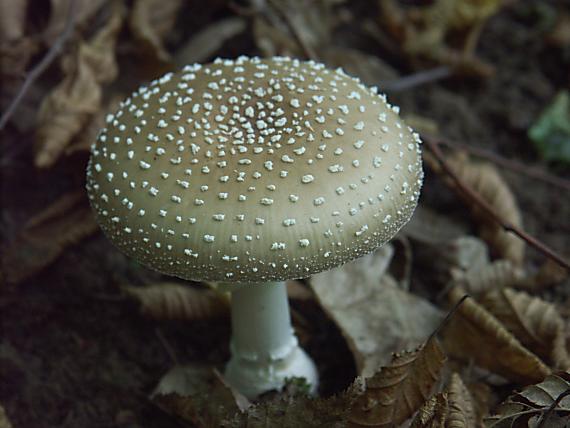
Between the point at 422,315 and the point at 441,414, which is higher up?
the point at 441,414

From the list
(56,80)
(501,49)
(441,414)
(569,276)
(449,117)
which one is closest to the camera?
(441,414)

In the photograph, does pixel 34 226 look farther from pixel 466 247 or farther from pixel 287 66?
pixel 466 247

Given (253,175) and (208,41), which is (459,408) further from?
(208,41)

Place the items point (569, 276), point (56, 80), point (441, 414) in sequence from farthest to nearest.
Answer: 1. point (56, 80)
2. point (569, 276)
3. point (441, 414)

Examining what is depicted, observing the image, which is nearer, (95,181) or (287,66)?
(95,181)

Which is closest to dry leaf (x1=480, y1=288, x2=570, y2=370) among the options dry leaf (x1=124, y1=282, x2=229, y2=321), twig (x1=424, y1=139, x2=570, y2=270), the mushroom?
twig (x1=424, y1=139, x2=570, y2=270)

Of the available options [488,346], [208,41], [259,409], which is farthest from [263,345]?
[208,41]

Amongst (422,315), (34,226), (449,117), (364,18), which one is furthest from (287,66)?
(364,18)
